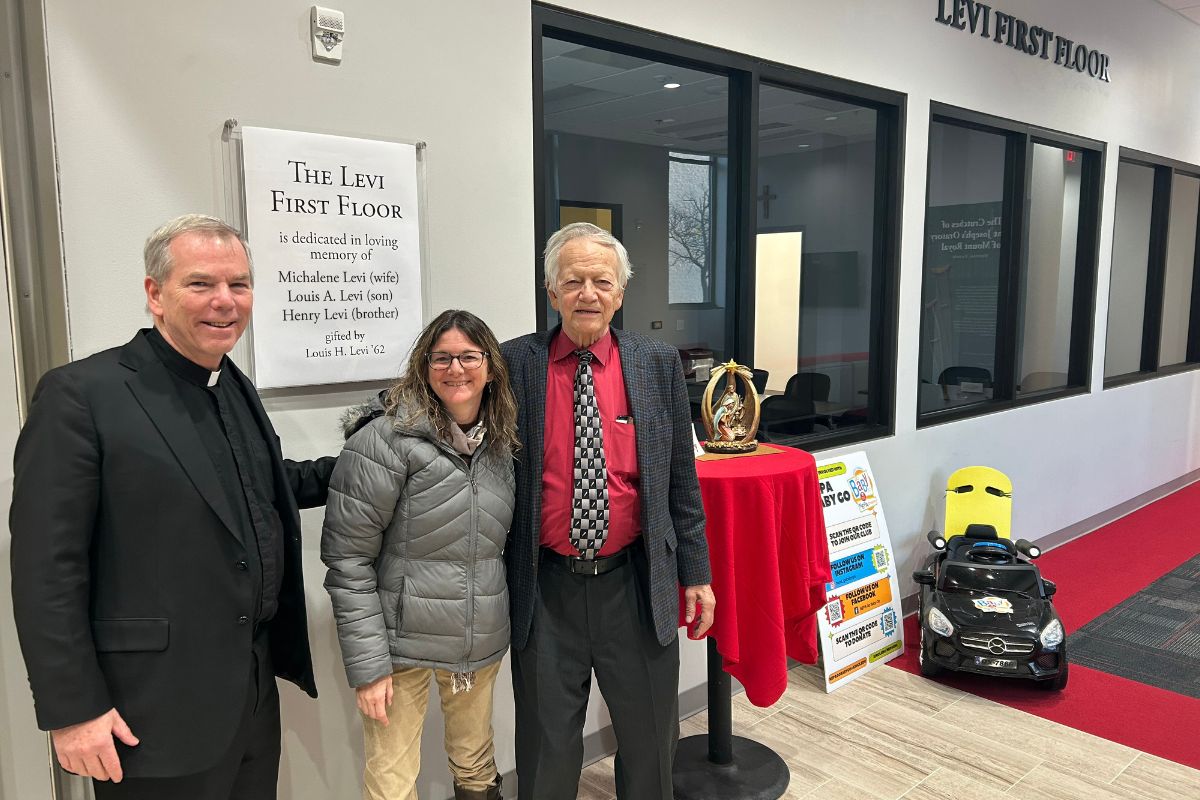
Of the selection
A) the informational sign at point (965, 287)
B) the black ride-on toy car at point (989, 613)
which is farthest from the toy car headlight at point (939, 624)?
the informational sign at point (965, 287)

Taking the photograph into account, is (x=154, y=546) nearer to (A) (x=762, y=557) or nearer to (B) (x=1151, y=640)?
(A) (x=762, y=557)

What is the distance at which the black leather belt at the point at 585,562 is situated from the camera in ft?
6.64

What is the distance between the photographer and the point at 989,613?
3.33 m

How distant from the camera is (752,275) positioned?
3.28 metres

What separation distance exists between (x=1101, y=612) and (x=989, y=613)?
130 centimetres

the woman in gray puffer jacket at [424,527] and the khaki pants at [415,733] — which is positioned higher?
the woman in gray puffer jacket at [424,527]

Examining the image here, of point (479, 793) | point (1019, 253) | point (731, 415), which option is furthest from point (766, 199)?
point (479, 793)

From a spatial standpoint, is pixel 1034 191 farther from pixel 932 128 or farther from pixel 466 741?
pixel 466 741

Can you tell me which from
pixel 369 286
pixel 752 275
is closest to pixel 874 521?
pixel 752 275

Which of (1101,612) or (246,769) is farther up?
(246,769)

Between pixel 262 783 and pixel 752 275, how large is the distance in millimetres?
2410

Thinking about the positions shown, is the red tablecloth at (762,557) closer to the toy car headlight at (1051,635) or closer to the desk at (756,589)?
the desk at (756,589)

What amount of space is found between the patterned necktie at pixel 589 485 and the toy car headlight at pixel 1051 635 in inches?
86.9

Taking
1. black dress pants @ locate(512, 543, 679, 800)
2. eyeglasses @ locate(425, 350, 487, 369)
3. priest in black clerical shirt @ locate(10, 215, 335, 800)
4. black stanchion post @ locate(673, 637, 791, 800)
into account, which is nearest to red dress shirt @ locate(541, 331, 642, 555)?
black dress pants @ locate(512, 543, 679, 800)
